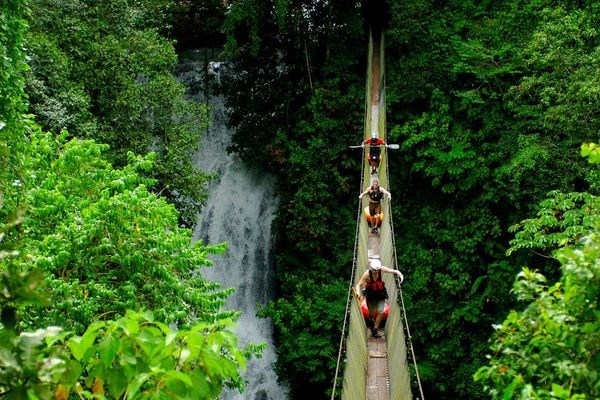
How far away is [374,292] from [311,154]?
7.30 meters

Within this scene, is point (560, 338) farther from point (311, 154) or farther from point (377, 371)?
point (311, 154)

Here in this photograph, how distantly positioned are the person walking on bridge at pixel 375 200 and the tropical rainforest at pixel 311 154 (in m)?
1.89

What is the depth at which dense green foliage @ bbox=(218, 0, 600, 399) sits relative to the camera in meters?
9.88

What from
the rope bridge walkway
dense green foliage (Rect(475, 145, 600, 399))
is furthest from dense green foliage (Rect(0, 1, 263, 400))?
dense green foliage (Rect(475, 145, 600, 399))

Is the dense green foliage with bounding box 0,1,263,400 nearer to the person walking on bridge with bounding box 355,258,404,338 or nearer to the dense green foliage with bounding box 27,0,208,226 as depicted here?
the person walking on bridge with bounding box 355,258,404,338

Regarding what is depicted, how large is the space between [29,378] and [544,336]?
6.49 feet

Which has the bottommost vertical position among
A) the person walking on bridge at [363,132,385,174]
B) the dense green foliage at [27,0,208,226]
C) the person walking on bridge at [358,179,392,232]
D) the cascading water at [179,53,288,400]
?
the cascading water at [179,53,288,400]

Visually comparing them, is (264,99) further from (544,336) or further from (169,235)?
(544,336)

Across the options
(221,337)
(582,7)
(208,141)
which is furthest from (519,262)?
(221,337)

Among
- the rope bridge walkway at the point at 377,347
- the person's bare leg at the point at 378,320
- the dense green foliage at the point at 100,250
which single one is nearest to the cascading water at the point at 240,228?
the rope bridge walkway at the point at 377,347

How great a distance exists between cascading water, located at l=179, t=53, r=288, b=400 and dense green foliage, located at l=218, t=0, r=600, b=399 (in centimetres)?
74

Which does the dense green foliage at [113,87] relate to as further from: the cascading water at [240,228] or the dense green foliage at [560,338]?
the dense green foliage at [560,338]

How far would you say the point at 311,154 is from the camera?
13297mm

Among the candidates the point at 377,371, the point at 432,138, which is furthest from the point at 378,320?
the point at 432,138
